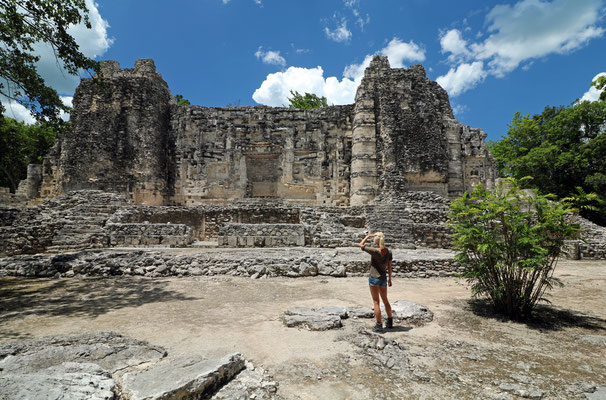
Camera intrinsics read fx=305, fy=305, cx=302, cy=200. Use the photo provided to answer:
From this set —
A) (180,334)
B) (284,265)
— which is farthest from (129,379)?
(284,265)

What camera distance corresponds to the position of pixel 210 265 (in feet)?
28.5

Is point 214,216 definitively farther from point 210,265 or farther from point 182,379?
point 182,379

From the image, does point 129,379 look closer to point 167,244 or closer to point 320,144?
point 167,244

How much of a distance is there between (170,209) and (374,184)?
39.1 ft

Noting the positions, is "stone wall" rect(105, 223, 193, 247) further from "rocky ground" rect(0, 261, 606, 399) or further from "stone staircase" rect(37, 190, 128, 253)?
"rocky ground" rect(0, 261, 606, 399)

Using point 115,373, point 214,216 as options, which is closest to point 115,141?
point 214,216

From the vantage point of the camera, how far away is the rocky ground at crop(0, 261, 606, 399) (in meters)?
2.98

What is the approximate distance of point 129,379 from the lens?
2.64 metres

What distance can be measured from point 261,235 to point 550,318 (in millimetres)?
9539

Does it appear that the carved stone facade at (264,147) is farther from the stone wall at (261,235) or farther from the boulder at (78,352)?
the boulder at (78,352)

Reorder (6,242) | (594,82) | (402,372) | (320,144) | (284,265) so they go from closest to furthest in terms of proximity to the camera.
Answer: (402,372) → (594,82) → (284,265) → (6,242) → (320,144)

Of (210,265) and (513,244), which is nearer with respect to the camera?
(513,244)

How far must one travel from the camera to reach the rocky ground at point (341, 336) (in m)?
2.98

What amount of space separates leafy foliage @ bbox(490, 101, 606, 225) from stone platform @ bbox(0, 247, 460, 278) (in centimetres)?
1867
